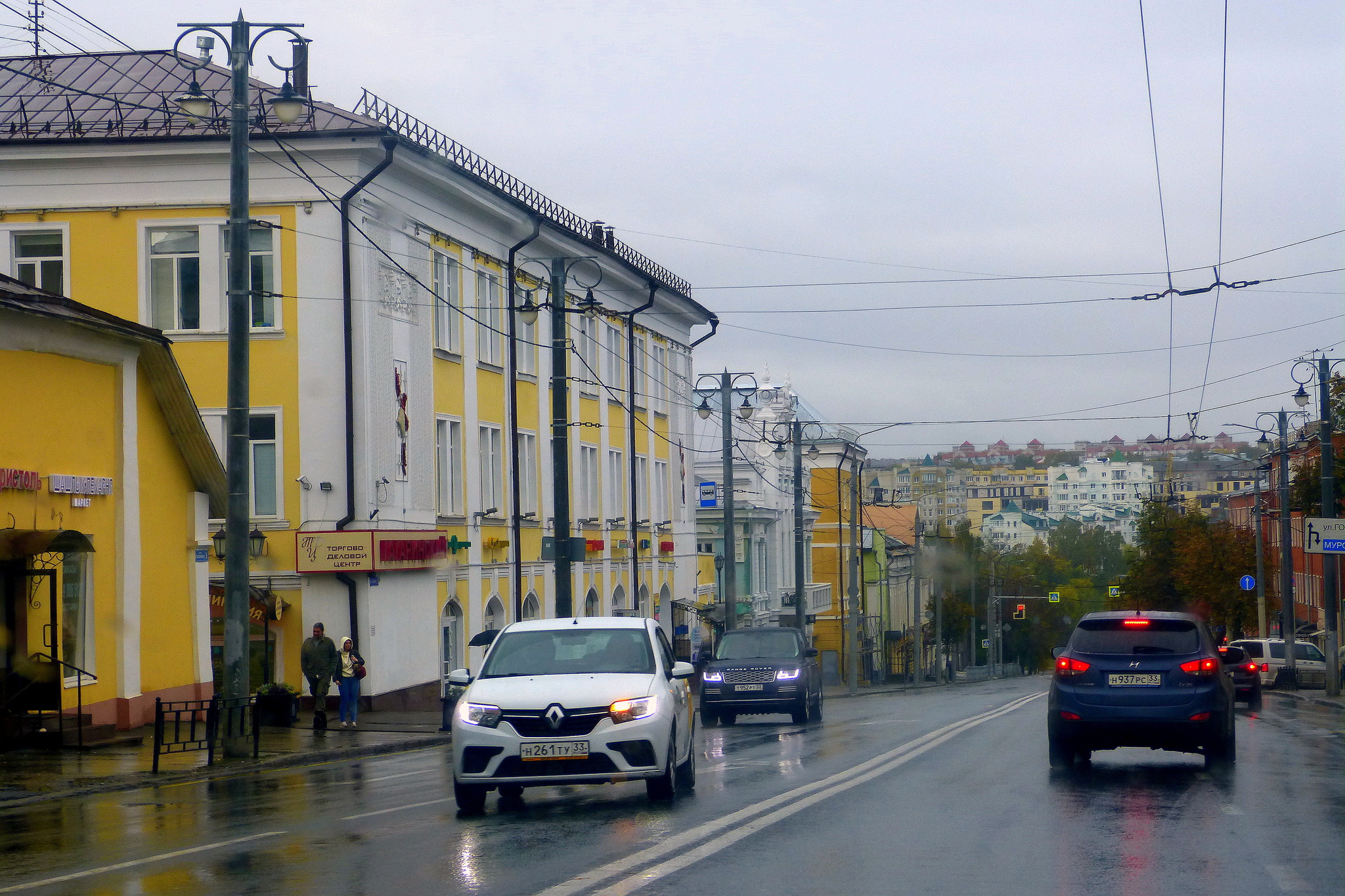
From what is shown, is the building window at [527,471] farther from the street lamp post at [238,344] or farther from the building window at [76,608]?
the street lamp post at [238,344]

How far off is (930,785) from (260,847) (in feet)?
20.0

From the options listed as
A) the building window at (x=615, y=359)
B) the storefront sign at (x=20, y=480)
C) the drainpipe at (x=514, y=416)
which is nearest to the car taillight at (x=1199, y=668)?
the storefront sign at (x=20, y=480)

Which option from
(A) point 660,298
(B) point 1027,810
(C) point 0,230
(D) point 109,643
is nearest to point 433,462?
(C) point 0,230

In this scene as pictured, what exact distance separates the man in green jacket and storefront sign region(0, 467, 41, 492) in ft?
→ 21.6

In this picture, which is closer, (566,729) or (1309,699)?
(566,729)

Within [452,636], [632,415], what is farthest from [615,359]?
[452,636]

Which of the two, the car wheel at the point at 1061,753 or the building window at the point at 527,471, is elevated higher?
the building window at the point at 527,471

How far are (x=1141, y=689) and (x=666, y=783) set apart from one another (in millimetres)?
4940

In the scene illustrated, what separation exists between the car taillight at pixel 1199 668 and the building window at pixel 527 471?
24598mm

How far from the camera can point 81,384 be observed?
839 inches

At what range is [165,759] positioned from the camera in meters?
18.9

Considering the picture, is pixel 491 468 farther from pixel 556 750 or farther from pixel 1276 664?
pixel 556 750

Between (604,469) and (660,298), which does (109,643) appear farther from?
(660,298)

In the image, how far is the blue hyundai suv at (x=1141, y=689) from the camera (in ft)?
48.1
